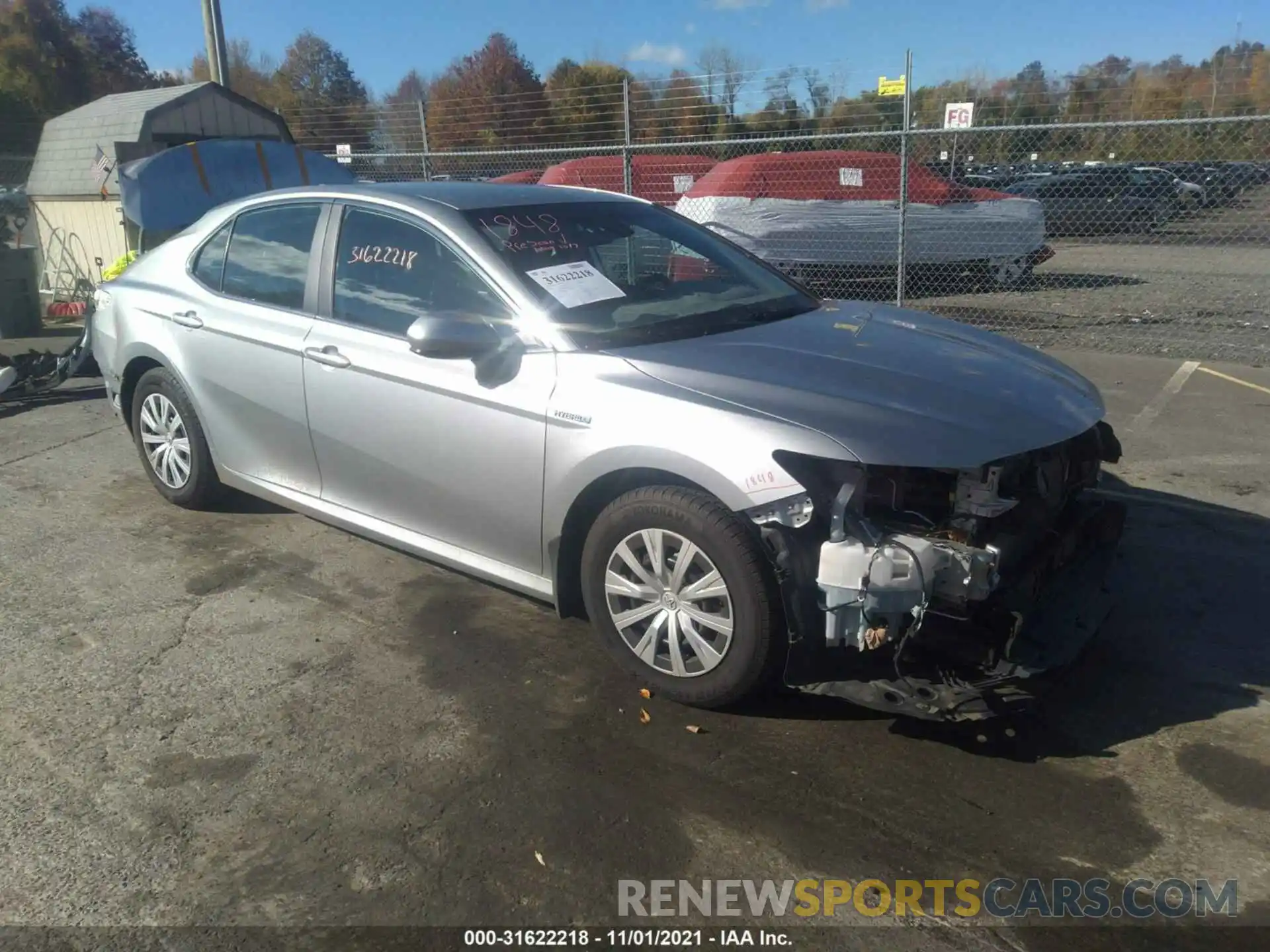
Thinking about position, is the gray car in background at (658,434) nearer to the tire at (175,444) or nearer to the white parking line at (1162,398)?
the tire at (175,444)

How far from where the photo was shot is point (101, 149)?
1210 cm

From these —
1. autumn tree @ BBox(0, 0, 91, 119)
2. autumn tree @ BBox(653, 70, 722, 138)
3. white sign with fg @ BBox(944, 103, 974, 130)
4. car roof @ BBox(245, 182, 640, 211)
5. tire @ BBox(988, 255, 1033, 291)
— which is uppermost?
autumn tree @ BBox(0, 0, 91, 119)

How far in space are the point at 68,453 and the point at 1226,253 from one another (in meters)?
19.3

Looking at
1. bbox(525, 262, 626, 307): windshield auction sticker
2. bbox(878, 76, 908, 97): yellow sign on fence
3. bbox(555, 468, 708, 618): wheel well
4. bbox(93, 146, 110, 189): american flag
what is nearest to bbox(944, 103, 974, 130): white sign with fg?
bbox(878, 76, 908, 97): yellow sign on fence

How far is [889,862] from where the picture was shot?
2.76 meters

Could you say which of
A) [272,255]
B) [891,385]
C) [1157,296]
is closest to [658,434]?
[891,385]

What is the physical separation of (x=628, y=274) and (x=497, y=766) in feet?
6.67

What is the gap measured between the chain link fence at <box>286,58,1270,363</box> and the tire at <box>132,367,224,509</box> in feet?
19.5

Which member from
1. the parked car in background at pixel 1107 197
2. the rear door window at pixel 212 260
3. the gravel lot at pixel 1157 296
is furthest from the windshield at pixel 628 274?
the parked car in background at pixel 1107 197

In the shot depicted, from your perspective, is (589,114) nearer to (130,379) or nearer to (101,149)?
(101,149)

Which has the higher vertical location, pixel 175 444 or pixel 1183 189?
pixel 1183 189

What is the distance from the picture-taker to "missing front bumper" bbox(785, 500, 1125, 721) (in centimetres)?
303

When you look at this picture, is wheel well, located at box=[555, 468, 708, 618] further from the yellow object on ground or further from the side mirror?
the yellow object on ground

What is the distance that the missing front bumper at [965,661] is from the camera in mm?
3033
